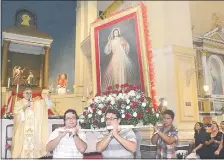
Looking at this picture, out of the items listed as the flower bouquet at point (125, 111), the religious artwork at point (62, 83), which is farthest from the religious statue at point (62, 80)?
the flower bouquet at point (125, 111)

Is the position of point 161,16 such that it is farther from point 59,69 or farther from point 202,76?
point 59,69

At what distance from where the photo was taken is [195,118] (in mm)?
3859

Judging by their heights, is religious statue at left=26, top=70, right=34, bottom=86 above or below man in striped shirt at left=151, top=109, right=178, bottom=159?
above

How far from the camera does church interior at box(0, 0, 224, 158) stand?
3617mm

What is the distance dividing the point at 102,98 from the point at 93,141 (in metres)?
1.01

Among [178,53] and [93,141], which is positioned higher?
[178,53]

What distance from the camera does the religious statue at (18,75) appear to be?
735 centimetres

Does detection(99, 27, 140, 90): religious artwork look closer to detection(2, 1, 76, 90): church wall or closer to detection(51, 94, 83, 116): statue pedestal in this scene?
detection(51, 94, 83, 116): statue pedestal

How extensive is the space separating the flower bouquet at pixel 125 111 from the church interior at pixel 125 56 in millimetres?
195

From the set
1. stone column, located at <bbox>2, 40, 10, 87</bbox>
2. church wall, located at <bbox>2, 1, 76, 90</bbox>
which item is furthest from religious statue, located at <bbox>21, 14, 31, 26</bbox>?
stone column, located at <bbox>2, 40, 10, 87</bbox>

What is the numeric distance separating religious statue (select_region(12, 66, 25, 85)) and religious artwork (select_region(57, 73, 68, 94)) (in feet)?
3.28

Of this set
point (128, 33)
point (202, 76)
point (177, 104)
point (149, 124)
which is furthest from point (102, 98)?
point (128, 33)

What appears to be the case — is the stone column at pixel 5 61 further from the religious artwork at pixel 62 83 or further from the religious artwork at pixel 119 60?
the religious artwork at pixel 119 60

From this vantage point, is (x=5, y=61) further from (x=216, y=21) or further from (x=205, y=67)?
(x=216, y=21)
